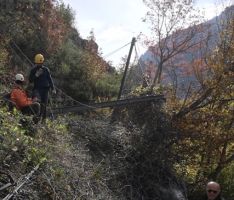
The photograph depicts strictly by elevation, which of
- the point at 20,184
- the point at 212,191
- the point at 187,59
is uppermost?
the point at 187,59

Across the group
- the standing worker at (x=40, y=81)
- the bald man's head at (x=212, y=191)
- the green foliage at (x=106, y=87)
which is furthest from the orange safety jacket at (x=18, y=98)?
the green foliage at (x=106, y=87)

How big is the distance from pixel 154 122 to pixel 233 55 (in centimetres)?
588

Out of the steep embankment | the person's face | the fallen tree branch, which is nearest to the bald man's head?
the person's face

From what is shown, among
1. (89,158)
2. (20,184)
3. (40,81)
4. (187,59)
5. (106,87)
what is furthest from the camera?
(187,59)

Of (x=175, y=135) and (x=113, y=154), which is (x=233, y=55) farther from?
(x=113, y=154)

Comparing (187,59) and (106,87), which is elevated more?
(187,59)

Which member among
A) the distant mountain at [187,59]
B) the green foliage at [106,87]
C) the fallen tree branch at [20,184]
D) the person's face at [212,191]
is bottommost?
the fallen tree branch at [20,184]

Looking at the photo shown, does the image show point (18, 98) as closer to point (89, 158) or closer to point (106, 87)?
point (89, 158)

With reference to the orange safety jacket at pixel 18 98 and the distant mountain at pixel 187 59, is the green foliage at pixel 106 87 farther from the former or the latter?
the orange safety jacket at pixel 18 98

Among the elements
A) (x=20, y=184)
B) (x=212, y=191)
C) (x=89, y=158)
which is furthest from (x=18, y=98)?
(x=212, y=191)

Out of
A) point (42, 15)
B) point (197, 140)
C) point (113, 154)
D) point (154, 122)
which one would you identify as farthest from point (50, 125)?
point (42, 15)

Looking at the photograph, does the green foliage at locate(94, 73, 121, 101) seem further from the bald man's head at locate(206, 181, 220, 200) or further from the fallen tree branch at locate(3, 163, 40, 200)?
the bald man's head at locate(206, 181, 220, 200)

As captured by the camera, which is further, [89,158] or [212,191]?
[89,158]

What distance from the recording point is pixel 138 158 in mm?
13016
